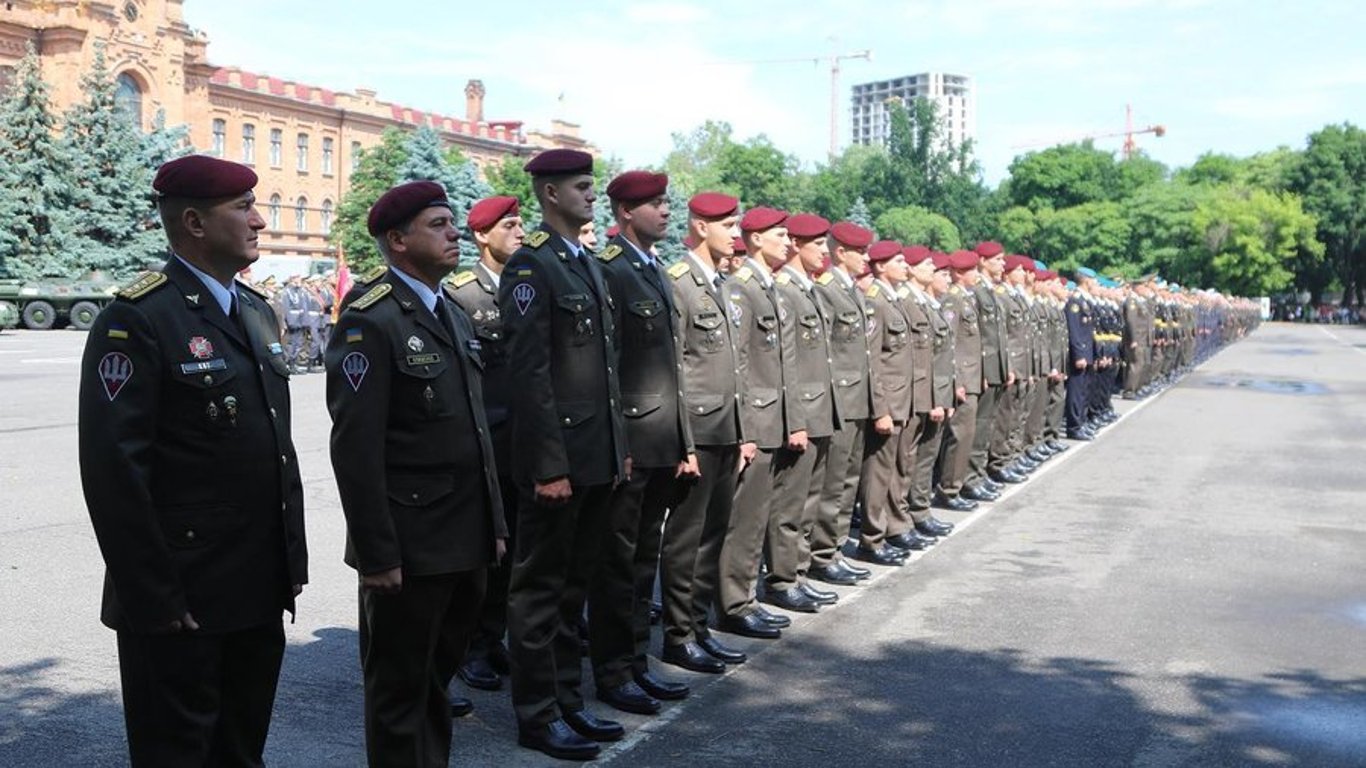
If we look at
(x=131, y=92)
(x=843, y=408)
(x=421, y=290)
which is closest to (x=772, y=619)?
(x=843, y=408)

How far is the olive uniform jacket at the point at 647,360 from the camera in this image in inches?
223

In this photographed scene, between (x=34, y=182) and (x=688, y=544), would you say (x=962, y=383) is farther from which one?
(x=34, y=182)

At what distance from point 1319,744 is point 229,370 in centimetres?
421

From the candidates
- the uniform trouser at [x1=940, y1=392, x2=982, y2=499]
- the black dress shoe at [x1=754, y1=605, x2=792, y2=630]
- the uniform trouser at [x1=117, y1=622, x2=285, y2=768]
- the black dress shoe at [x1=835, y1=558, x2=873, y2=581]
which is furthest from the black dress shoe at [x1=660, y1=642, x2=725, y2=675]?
the uniform trouser at [x1=940, y1=392, x2=982, y2=499]

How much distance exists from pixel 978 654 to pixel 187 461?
4.23 metres

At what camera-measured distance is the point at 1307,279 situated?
95.0 meters

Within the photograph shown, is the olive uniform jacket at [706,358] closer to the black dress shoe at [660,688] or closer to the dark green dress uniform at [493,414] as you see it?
the dark green dress uniform at [493,414]

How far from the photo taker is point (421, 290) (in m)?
4.12

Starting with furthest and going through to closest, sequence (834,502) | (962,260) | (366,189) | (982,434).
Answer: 1. (366,189)
2. (982,434)
3. (962,260)
4. (834,502)

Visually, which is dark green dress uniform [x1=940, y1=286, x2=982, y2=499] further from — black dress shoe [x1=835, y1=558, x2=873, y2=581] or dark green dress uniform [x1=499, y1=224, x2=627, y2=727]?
dark green dress uniform [x1=499, y1=224, x2=627, y2=727]

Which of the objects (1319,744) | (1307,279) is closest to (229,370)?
(1319,744)

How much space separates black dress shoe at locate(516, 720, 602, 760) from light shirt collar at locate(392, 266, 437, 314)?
1.73 metres

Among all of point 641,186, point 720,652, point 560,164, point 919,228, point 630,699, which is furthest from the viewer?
point 919,228

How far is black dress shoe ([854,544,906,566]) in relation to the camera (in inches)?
348
